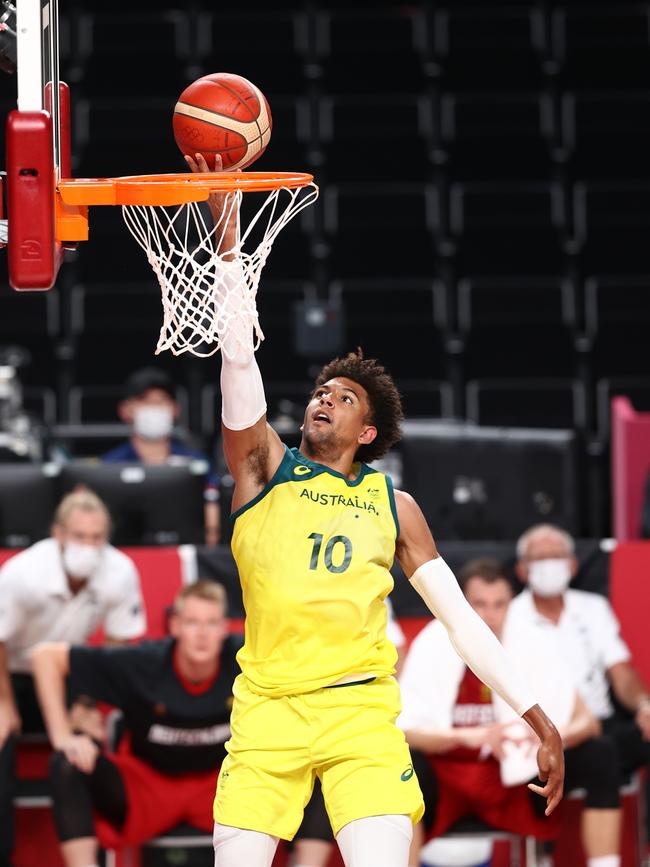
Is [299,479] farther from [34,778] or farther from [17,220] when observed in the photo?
[34,778]

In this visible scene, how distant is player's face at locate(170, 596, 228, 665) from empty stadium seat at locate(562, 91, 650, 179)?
718 centimetres

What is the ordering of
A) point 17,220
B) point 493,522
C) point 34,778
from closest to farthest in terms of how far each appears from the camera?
point 17,220 → point 34,778 → point 493,522

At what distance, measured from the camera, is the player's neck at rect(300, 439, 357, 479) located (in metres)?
4.79

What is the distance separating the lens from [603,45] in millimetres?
13336

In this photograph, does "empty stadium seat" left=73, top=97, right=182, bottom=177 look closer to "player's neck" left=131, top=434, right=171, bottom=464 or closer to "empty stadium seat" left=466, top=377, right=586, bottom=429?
"empty stadium seat" left=466, top=377, right=586, bottom=429

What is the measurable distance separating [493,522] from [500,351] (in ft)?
11.0

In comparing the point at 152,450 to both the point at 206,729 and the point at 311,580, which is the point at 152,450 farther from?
the point at 311,580

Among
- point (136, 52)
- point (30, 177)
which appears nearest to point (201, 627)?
point (30, 177)

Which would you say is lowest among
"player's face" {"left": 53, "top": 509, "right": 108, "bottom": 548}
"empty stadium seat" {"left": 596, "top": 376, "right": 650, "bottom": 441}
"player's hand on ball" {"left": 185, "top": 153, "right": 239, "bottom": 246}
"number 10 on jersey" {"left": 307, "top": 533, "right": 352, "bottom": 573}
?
"player's face" {"left": 53, "top": 509, "right": 108, "bottom": 548}

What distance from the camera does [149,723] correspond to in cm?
685

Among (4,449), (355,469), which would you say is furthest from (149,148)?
(355,469)

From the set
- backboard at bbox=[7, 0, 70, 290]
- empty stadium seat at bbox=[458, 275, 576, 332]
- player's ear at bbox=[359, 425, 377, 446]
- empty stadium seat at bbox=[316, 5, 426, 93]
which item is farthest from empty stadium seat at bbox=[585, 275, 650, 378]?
backboard at bbox=[7, 0, 70, 290]

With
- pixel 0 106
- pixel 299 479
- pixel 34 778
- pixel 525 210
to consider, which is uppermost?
pixel 0 106

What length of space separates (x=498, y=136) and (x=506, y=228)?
0.92 metres
